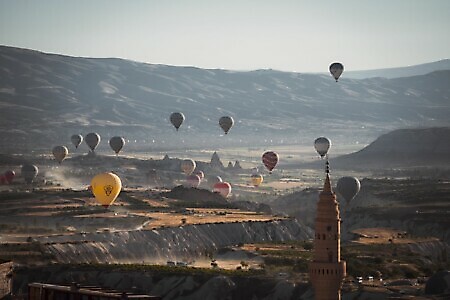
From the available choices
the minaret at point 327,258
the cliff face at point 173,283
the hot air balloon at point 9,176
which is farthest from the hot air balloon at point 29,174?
the minaret at point 327,258

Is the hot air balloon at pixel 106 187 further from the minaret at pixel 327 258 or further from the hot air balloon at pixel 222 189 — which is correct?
the minaret at pixel 327 258

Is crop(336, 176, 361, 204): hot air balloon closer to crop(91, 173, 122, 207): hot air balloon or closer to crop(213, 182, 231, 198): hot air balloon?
crop(213, 182, 231, 198): hot air balloon

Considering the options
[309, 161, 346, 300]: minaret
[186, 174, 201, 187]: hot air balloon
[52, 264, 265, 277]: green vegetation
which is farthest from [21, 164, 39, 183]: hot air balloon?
[309, 161, 346, 300]: minaret

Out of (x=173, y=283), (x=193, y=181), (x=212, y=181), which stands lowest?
(x=173, y=283)

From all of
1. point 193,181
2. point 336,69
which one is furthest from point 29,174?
point 336,69

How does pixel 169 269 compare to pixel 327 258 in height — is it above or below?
below

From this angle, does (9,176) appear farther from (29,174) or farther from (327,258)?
(327,258)

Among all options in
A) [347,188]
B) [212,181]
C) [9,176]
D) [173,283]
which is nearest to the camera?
[173,283]

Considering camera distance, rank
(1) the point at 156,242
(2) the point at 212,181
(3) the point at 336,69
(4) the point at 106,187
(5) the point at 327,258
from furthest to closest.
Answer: (2) the point at 212,181
(3) the point at 336,69
(4) the point at 106,187
(1) the point at 156,242
(5) the point at 327,258
